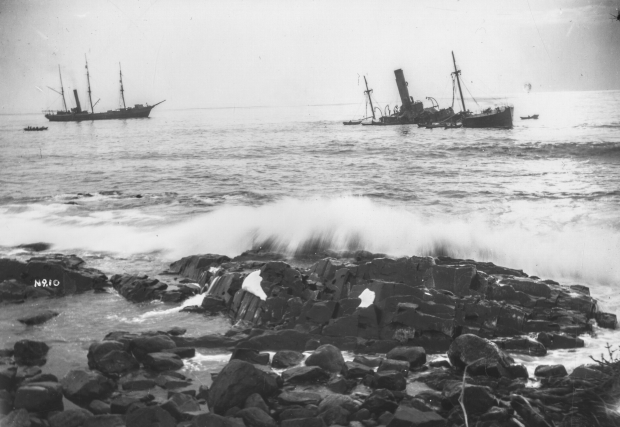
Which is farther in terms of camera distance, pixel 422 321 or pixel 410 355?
pixel 422 321

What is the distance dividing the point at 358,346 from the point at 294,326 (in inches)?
41.8

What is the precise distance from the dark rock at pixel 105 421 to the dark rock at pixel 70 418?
0.06 metres

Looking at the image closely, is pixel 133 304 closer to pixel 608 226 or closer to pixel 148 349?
pixel 148 349

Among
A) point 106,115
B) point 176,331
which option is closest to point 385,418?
point 176,331

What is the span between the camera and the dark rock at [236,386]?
5.37m

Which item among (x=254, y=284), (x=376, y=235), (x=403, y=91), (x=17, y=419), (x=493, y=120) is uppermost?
(x=403, y=91)

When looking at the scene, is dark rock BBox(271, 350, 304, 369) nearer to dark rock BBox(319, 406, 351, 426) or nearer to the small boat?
dark rock BBox(319, 406, 351, 426)

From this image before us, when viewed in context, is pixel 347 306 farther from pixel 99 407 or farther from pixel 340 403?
pixel 99 407

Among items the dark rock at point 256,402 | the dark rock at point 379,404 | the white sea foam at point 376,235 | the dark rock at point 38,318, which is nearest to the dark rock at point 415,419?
the dark rock at point 379,404

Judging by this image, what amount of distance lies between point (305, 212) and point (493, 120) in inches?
1483

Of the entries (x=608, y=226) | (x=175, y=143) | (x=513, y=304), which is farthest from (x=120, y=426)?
(x=175, y=143)

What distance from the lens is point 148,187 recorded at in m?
26.2

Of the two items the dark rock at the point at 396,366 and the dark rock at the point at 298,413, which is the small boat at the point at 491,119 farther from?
the dark rock at the point at 298,413

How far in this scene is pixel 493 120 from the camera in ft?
166
